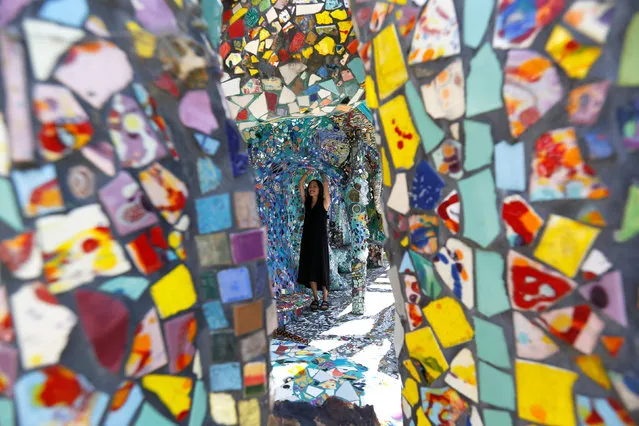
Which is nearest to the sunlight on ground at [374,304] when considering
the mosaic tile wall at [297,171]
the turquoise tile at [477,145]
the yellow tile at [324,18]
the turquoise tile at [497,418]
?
the mosaic tile wall at [297,171]

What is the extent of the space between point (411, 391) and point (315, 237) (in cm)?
319

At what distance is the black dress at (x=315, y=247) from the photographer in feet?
14.5

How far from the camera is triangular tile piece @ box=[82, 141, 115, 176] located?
0.72m

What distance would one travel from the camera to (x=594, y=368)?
0.80m

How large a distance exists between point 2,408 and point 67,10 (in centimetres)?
66

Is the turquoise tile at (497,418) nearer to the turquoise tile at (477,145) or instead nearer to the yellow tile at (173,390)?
the turquoise tile at (477,145)

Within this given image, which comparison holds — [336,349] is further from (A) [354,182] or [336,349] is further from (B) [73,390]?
(B) [73,390]

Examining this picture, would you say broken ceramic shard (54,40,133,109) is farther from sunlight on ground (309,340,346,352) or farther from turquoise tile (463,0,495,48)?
sunlight on ground (309,340,346,352)

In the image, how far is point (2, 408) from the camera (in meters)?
0.65

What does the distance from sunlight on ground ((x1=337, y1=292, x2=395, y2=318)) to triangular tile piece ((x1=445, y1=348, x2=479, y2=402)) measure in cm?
336

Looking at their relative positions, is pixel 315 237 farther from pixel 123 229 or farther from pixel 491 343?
pixel 123 229

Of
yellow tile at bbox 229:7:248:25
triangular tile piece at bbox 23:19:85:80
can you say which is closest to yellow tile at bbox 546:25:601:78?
triangular tile piece at bbox 23:19:85:80

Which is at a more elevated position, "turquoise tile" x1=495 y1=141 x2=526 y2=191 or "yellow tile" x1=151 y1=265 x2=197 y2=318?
"turquoise tile" x1=495 y1=141 x2=526 y2=191

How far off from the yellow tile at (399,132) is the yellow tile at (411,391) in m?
0.67
